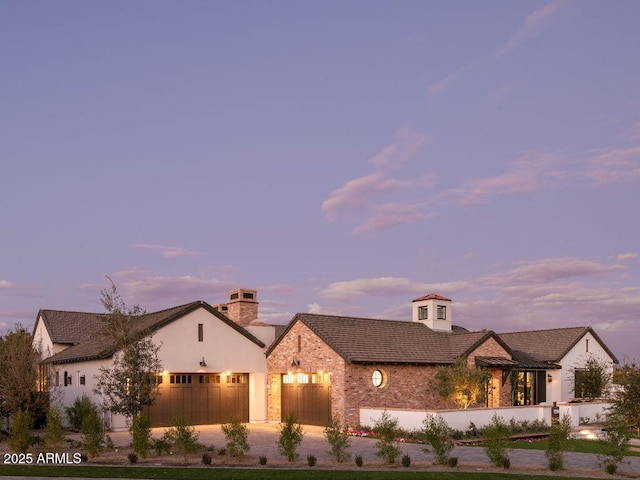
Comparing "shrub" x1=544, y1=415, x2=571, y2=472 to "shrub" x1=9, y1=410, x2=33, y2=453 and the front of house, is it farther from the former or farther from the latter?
"shrub" x1=9, y1=410, x2=33, y2=453

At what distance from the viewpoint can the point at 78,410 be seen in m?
34.2

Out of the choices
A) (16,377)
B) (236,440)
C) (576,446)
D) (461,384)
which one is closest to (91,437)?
(236,440)

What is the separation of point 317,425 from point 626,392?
14.1 metres

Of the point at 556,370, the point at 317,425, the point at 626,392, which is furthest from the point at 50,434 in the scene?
the point at 556,370

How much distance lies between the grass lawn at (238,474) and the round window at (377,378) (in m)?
14.4

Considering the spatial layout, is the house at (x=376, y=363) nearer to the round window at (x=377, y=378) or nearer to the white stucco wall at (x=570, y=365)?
the round window at (x=377, y=378)

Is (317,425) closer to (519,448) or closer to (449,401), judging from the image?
(449,401)

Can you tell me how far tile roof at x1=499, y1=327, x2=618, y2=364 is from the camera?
157 feet

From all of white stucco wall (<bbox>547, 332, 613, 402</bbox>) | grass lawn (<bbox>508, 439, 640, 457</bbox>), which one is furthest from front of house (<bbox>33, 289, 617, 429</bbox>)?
grass lawn (<bbox>508, 439, 640, 457</bbox>)

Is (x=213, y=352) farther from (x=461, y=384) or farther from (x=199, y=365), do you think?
(x=461, y=384)

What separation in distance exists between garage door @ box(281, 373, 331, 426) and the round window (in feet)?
7.02

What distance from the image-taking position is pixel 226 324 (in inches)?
1470

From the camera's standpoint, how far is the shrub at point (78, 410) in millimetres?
33781

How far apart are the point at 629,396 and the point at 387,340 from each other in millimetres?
11664
